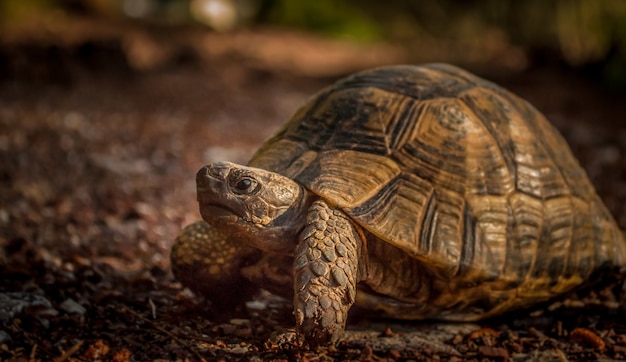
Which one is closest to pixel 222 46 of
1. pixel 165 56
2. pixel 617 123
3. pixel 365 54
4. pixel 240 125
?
pixel 165 56

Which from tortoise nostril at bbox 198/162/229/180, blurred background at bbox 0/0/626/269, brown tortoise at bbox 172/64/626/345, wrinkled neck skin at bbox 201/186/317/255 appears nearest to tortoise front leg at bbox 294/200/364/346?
brown tortoise at bbox 172/64/626/345

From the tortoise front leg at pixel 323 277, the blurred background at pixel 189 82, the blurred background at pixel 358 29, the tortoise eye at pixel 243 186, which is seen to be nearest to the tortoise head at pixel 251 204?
the tortoise eye at pixel 243 186

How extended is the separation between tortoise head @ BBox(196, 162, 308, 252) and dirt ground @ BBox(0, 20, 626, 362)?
0.41 m

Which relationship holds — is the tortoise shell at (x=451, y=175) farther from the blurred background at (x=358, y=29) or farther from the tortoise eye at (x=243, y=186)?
the blurred background at (x=358, y=29)

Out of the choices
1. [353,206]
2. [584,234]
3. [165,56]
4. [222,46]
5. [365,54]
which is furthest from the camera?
[365,54]

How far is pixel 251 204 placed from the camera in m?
2.95

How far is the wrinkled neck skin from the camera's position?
2.95m

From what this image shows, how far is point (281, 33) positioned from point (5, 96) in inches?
420

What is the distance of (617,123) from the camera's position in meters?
8.77

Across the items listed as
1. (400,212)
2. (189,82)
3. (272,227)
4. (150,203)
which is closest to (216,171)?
(272,227)

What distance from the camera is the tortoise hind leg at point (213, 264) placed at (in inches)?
129

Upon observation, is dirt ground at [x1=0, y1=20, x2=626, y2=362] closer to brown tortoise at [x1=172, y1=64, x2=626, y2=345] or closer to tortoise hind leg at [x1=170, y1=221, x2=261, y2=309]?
tortoise hind leg at [x1=170, y1=221, x2=261, y2=309]

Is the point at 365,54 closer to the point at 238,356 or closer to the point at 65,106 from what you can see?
the point at 65,106

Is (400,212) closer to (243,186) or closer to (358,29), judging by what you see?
(243,186)
